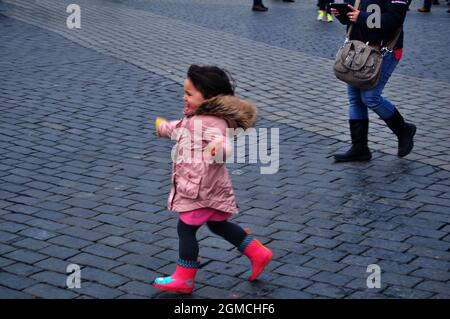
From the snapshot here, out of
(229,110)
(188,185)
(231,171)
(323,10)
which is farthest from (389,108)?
(323,10)

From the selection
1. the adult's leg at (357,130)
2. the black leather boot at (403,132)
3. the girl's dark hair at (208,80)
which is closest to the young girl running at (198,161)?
the girl's dark hair at (208,80)

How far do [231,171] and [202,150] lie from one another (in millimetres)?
2331

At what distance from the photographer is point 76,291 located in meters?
4.29

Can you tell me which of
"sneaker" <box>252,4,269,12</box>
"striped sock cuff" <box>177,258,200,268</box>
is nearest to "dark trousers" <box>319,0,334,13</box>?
"sneaker" <box>252,4,269,12</box>

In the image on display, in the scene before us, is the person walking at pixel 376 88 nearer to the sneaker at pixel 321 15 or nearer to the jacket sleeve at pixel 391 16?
the jacket sleeve at pixel 391 16

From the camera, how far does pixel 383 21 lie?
634 centimetres

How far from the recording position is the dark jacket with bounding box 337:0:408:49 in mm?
6348

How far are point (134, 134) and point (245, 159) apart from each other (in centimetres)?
117

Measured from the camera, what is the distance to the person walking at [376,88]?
250 inches

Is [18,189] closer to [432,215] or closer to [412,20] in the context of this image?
[432,215]

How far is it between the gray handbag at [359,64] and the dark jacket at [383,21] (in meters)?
0.10

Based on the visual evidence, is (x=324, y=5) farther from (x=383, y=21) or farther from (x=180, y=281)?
(x=180, y=281)

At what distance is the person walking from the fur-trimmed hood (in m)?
2.43
